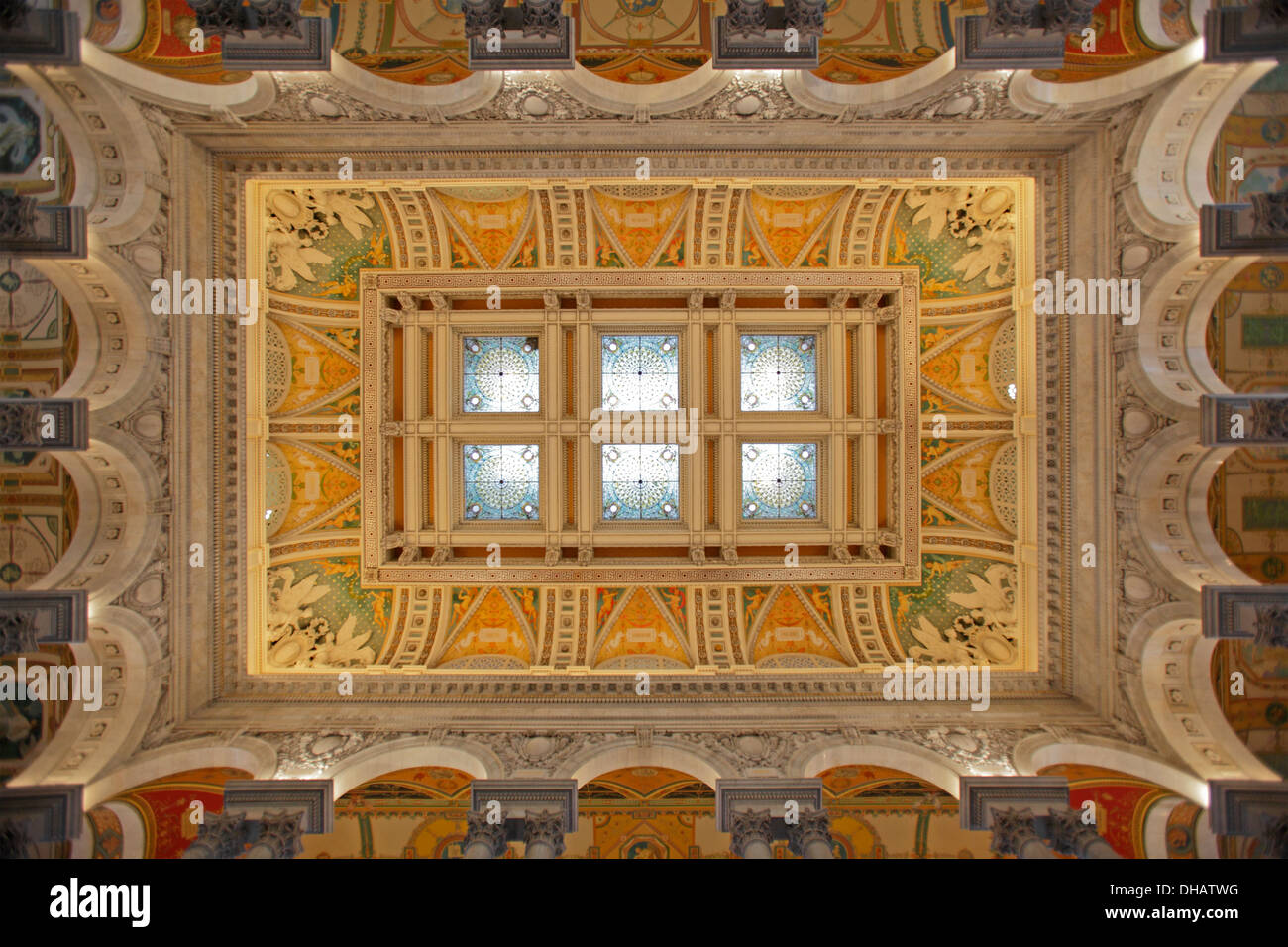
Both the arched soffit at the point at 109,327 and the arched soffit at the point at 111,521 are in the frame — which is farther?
the arched soffit at the point at 111,521

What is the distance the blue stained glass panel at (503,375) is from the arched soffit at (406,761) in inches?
240

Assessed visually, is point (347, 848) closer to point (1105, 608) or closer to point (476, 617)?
point (476, 617)

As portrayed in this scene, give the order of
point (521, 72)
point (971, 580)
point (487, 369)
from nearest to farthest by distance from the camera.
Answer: point (521, 72)
point (971, 580)
point (487, 369)

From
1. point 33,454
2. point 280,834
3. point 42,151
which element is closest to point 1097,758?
point 280,834

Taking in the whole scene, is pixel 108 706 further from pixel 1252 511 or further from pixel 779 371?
pixel 1252 511

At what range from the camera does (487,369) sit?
12.2 meters

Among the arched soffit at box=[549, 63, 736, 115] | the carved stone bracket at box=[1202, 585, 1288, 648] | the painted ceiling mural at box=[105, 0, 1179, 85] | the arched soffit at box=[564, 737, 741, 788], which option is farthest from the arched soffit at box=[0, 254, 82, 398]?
the carved stone bracket at box=[1202, 585, 1288, 648]

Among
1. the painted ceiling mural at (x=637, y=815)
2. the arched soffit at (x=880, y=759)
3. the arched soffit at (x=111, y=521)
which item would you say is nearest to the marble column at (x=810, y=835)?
the arched soffit at (x=880, y=759)

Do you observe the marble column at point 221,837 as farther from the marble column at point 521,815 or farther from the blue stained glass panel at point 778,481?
the blue stained glass panel at point 778,481

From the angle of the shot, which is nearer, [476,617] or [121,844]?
[121,844]

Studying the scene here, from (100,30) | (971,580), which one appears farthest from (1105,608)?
(100,30)

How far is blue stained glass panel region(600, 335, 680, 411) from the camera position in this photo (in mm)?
12031

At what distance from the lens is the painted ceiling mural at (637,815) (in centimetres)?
870

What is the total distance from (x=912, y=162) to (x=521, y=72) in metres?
5.68
